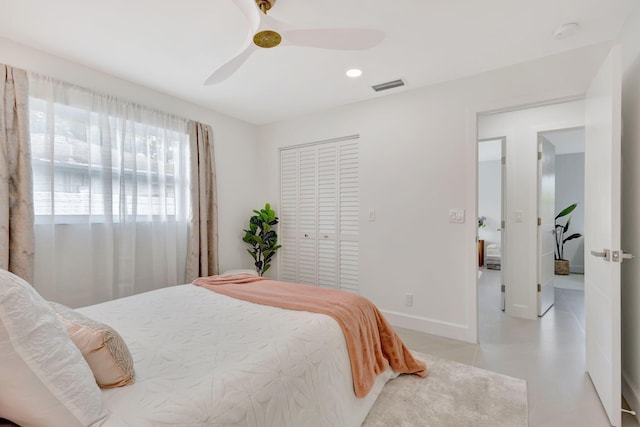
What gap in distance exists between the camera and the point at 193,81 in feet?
9.35

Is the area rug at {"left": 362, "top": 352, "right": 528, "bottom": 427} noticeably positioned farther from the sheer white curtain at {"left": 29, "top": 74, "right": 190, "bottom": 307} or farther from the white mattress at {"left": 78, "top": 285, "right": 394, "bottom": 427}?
the sheer white curtain at {"left": 29, "top": 74, "right": 190, "bottom": 307}

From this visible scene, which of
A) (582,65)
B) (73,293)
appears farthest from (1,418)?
(582,65)

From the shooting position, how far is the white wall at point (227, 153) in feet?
8.98

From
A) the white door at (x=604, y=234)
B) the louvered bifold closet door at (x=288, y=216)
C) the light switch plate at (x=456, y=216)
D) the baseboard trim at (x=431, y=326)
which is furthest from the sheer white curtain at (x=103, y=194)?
the white door at (x=604, y=234)

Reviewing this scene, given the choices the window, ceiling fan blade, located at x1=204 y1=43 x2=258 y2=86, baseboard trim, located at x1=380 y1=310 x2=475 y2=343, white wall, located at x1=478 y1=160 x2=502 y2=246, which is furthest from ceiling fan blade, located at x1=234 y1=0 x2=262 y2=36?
white wall, located at x1=478 y1=160 x2=502 y2=246

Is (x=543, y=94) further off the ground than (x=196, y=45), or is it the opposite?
(x=196, y=45)

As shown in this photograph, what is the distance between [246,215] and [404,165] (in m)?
2.24

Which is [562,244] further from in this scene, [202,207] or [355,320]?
[202,207]

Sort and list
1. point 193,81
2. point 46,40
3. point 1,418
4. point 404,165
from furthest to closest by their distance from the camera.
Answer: point 404,165, point 193,81, point 46,40, point 1,418

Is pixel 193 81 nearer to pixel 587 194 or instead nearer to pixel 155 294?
pixel 155 294

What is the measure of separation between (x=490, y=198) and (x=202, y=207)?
6791 millimetres

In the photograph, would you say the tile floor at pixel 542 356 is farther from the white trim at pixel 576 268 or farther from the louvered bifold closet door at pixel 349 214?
the white trim at pixel 576 268

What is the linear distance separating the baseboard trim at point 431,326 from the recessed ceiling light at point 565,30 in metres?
2.45

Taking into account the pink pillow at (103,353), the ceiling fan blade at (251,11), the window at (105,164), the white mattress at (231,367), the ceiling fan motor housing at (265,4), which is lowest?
the white mattress at (231,367)
